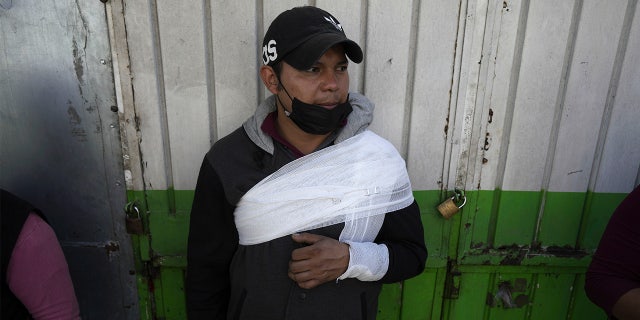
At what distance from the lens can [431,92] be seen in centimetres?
204

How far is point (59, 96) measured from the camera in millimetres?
1983

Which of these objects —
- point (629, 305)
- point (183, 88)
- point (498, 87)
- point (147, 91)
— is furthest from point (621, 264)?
point (147, 91)

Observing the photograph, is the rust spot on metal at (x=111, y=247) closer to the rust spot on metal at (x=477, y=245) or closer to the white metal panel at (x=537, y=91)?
the rust spot on metal at (x=477, y=245)


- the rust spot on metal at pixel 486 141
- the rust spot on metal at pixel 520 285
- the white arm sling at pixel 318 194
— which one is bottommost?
the rust spot on metal at pixel 520 285

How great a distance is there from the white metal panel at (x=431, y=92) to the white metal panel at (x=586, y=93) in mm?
621

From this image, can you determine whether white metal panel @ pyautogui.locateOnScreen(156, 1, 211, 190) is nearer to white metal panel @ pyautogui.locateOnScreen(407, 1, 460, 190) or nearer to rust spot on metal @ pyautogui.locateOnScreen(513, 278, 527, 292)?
white metal panel @ pyautogui.locateOnScreen(407, 1, 460, 190)

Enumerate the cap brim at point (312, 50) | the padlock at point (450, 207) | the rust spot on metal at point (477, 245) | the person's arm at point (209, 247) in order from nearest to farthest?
the cap brim at point (312, 50) < the person's arm at point (209, 247) < the padlock at point (450, 207) < the rust spot on metal at point (477, 245)

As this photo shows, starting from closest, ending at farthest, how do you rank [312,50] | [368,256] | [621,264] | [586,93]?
[312,50], [368,256], [621,264], [586,93]

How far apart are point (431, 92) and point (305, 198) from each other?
3.04 feet

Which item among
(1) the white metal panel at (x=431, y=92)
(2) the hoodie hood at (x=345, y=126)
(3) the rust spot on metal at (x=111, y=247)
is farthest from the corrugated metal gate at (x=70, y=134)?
(1) the white metal panel at (x=431, y=92)

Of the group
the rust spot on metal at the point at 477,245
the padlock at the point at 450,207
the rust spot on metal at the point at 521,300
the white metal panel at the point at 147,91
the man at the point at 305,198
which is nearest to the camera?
the man at the point at 305,198

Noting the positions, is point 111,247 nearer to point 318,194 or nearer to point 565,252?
point 318,194

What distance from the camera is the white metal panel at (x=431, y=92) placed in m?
1.95

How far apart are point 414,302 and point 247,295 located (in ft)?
3.74
